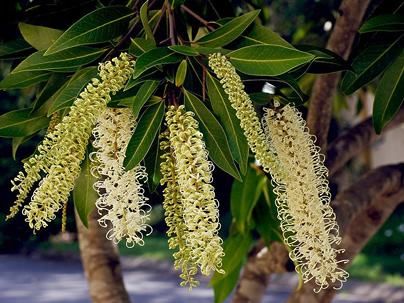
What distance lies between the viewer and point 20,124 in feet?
4.60

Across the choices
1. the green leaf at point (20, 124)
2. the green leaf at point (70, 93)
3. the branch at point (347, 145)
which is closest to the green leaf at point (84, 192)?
the green leaf at point (20, 124)

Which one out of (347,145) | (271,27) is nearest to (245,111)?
(347,145)

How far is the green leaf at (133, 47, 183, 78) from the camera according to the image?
1.07m

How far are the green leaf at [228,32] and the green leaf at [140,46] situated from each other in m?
0.08

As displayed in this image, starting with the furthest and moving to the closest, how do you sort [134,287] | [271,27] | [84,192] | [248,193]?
1. [134,287]
2. [271,27]
3. [248,193]
4. [84,192]

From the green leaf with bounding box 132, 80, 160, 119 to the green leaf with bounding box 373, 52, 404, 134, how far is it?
556 millimetres

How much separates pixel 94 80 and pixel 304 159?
37cm

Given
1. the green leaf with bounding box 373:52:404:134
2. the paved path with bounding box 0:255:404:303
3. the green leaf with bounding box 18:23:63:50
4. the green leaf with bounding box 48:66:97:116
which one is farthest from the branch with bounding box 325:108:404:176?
the paved path with bounding box 0:255:404:303

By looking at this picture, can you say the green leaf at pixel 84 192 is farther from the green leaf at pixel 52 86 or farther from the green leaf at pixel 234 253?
the green leaf at pixel 234 253

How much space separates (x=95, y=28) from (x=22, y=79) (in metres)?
0.19

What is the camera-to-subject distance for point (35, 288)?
9.34m

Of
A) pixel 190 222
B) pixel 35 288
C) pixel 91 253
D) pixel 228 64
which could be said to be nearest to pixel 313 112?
pixel 91 253

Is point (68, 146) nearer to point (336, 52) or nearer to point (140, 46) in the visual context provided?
point (140, 46)

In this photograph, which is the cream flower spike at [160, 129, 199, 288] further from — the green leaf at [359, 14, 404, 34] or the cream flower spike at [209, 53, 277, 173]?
the green leaf at [359, 14, 404, 34]
